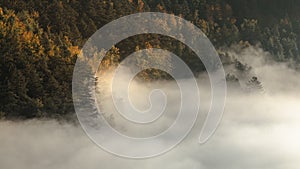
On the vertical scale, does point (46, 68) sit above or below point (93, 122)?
above

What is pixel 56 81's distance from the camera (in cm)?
8500

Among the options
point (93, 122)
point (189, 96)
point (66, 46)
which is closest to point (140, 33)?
point (189, 96)

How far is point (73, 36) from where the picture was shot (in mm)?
101312

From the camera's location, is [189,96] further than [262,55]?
No

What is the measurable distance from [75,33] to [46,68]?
18.0 metres

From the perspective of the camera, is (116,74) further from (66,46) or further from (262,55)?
(262,55)

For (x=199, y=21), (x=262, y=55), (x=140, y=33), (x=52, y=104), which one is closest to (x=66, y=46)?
(x=52, y=104)

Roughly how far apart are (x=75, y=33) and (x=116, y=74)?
1195 cm

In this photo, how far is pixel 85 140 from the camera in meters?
85.5

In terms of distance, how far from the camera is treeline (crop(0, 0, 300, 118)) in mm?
79875

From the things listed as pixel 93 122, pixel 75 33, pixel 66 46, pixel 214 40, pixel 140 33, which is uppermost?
pixel 214 40

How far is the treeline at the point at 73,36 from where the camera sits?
7988cm

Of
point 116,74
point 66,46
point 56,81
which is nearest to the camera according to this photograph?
point 56,81

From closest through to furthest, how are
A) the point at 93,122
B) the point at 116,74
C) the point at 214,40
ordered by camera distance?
the point at 93,122 < the point at 116,74 < the point at 214,40
